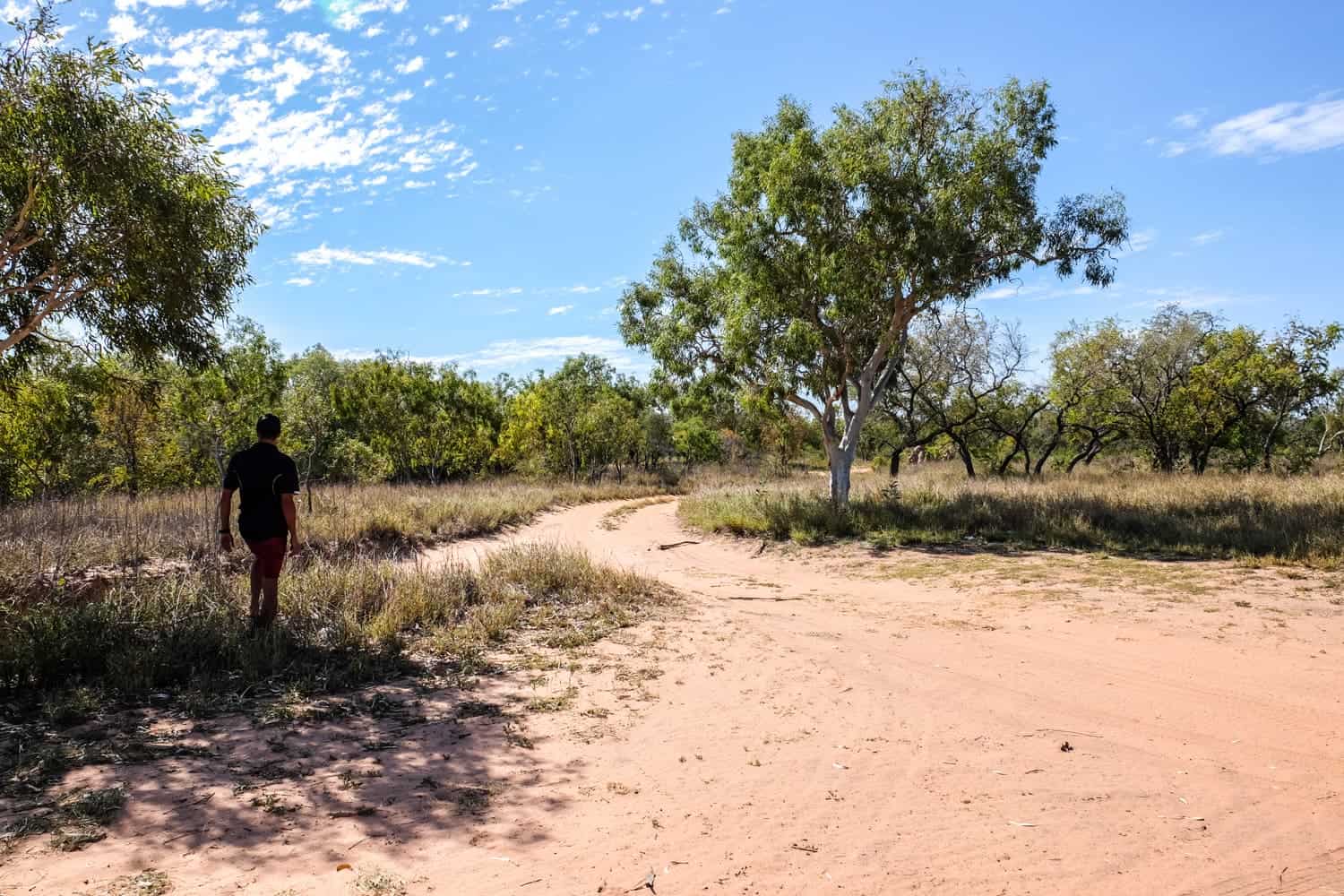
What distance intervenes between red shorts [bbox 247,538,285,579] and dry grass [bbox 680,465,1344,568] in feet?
34.9

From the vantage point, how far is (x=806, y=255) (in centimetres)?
1638

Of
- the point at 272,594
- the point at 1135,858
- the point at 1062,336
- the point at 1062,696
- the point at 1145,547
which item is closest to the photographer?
the point at 1135,858

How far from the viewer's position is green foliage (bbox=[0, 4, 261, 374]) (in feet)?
27.8

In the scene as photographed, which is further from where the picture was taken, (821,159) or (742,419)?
(742,419)

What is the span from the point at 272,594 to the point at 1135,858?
6.67 m

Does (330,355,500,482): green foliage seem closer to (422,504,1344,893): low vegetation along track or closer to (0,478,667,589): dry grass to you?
(0,478,667,589): dry grass

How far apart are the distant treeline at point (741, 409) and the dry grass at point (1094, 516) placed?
3.26 meters

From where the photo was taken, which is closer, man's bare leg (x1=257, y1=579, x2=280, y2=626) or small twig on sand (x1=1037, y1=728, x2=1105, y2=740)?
small twig on sand (x1=1037, y1=728, x2=1105, y2=740)

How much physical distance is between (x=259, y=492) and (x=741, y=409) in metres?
15.7

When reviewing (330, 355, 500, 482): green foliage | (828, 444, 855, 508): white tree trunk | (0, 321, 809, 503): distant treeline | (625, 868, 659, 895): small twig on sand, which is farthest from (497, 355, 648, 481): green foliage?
(625, 868, 659, 895): small twig on sand

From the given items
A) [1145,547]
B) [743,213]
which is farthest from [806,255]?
[1145,547]

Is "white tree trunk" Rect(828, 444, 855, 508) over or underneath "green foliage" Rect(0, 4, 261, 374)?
underneath

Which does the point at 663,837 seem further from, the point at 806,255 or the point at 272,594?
the point at 806,255

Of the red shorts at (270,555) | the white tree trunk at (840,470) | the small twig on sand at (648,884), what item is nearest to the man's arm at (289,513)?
the red shorts at (270,555)
